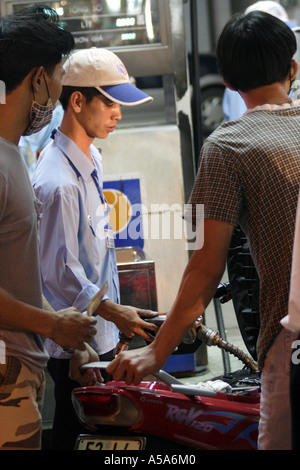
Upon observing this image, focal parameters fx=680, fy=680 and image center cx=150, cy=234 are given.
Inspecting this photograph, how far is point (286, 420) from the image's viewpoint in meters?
1.89

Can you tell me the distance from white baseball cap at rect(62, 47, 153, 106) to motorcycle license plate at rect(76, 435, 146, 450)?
1504 mm

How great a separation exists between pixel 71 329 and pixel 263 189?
72 cm

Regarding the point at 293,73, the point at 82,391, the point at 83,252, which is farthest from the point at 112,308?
the point at 293,73

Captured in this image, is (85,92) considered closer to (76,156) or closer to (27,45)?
(76,156)

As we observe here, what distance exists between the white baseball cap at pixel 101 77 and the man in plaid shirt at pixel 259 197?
3.60 feet

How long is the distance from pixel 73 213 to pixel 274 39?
3.86ft

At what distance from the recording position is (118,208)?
4.88 meters

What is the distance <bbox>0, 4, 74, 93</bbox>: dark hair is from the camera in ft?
6.91

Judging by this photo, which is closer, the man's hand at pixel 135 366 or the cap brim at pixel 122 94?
the man's hand at pixel 135 366

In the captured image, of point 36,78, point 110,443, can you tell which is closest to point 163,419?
point 110,443

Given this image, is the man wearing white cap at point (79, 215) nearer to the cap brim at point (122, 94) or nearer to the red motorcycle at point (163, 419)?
the cap brim at point (122, 94)

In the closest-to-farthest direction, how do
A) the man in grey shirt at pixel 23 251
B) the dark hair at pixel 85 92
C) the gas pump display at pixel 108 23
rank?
the man in grey shirt at pixel 23 251 < the dark hair at pixel 85 92 < the gas pump display at pixel 108 23

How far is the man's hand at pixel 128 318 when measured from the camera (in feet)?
8.56

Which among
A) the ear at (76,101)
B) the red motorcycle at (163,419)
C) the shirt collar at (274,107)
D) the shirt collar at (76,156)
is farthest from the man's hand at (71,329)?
the ear at (76,101)
